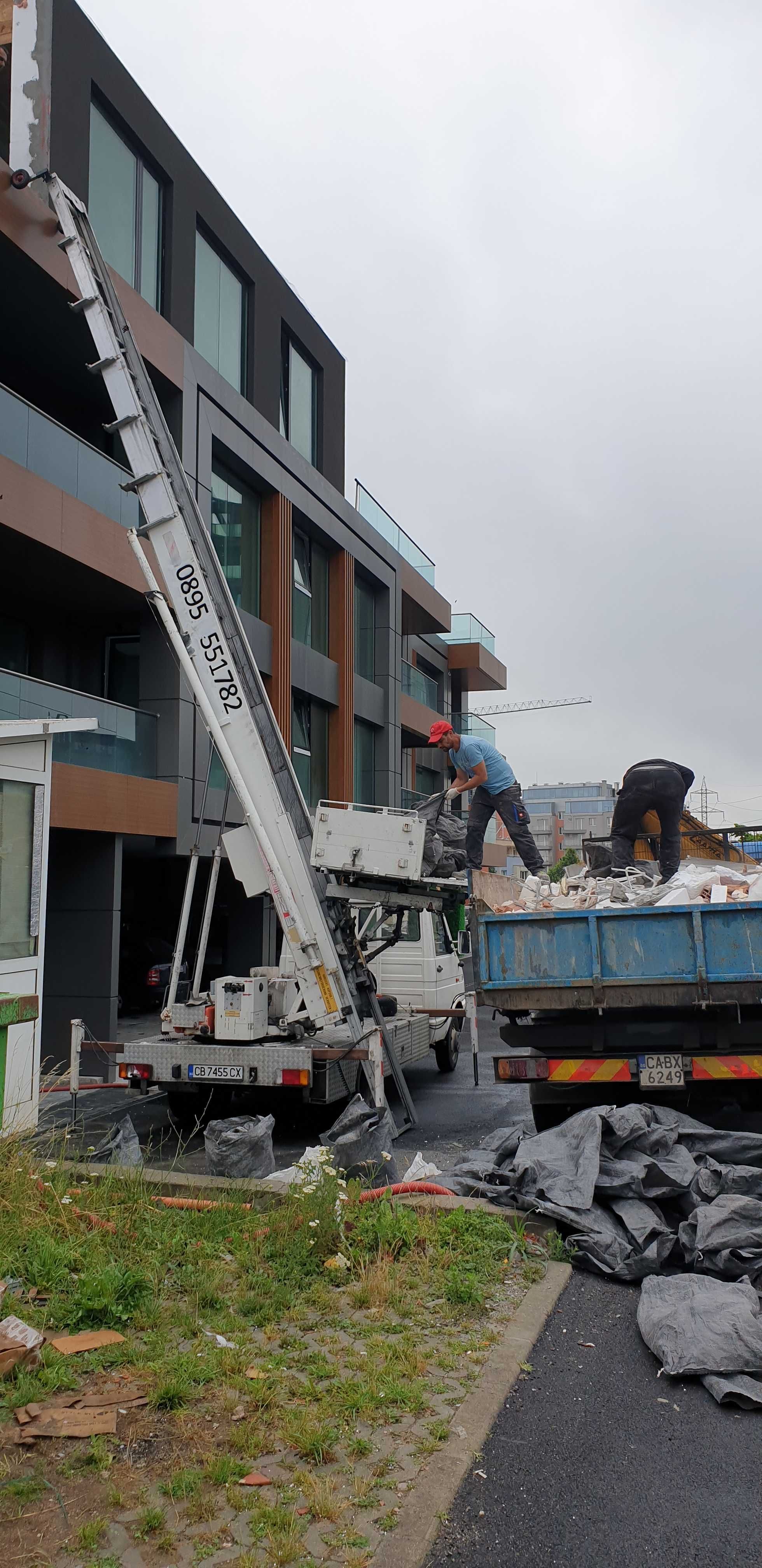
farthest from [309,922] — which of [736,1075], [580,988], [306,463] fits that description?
[306,463]

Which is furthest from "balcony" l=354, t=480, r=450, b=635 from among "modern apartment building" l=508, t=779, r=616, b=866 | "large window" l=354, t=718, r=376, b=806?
"modern apartment building" l=508, t=779, r=616, b=866

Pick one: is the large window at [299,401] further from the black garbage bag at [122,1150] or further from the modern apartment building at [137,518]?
the black garbage bag at [122,1150]

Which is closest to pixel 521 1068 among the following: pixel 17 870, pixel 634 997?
pixel 634 997

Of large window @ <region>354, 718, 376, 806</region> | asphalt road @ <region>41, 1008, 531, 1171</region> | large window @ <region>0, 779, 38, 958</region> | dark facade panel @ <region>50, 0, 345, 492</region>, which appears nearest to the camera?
asphalt road @ <region>41, 1008, 531, 1171</region>

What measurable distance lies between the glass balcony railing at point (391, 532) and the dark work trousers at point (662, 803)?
15436mm

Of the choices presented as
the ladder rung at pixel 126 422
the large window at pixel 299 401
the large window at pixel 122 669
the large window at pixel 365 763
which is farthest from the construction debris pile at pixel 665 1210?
the large window at pixel 365 763

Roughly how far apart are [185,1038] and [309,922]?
136 centimetres

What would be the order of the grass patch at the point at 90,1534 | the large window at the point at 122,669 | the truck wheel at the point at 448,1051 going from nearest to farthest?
1. the grass patch at the point at 90,1534
2. the truck wheel at the point at 448,1051
3. the large window at the point at 122,669

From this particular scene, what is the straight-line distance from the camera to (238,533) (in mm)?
17969

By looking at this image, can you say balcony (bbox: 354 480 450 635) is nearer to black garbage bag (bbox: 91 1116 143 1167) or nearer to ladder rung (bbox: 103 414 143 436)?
ladder rung (bbox: 103 414 143 436)

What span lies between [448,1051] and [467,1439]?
30.5 feet

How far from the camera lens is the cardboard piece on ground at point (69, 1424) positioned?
3.32 meters

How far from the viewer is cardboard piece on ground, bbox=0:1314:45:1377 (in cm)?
364

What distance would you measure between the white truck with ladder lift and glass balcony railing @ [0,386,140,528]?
3.00 m
